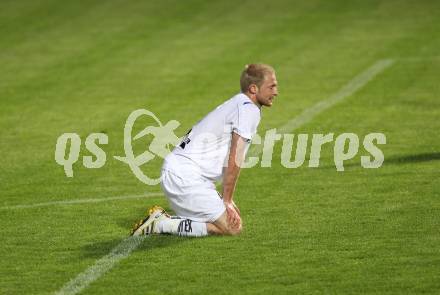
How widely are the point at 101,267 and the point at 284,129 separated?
714 centimetres

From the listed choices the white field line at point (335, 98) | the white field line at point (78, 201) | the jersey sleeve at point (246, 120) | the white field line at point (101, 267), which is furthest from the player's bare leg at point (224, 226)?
the white field line at point (335, 98)

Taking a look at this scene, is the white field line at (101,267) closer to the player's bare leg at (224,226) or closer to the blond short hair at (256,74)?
the player's bare leg at (224,226)

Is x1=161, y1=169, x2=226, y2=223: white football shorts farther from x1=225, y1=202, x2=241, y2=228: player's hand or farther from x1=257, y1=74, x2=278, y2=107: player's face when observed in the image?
x1=257, y1=74, x2=278, y2=107: player's face

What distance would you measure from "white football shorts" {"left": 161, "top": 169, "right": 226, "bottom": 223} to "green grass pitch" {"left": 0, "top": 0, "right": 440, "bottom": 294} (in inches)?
9.2

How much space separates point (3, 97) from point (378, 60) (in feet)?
21.2

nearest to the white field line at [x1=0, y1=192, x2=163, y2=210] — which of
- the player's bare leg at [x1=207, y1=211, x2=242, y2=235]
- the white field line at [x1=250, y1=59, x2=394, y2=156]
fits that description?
the player's bare leg at [x1=207, y1=211, x2=242, y2=235]

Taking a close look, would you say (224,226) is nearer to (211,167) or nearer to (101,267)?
(211,167)

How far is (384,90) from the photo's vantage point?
759 inches

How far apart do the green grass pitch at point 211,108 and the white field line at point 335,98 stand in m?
0.14

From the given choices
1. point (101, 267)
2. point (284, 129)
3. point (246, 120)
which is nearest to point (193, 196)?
point (246, 120)

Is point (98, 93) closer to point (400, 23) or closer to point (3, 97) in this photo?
point (3, 97)

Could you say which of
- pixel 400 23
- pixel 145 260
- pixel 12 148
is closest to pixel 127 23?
pixel 400 23

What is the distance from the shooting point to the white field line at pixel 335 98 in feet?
55.0

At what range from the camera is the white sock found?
35.5 feet
